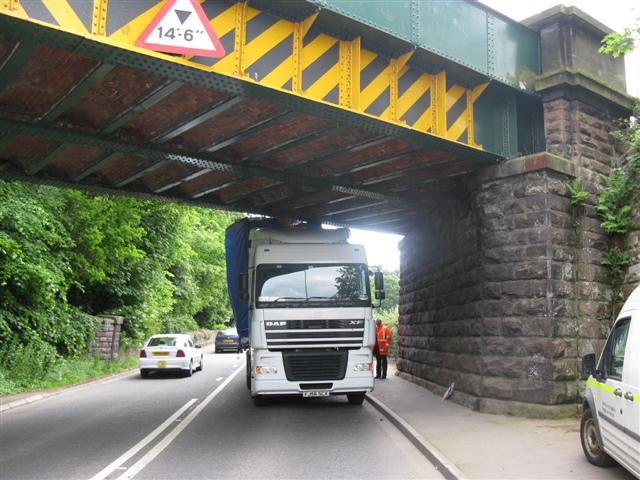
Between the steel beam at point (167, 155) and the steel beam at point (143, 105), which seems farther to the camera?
the steel beam at point (167, 155)

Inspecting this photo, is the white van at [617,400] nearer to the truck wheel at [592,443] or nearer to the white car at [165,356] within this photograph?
the truck wheel at [592,443]

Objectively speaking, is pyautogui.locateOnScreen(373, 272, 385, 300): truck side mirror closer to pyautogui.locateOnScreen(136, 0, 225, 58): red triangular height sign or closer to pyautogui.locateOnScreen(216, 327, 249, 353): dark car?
pyautogui.locateOnScreen(136, 0, 225, 58): red triangular height sign

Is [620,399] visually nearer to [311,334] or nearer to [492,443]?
[492,443]

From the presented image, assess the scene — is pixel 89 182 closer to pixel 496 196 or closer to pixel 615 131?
pixel 496 196

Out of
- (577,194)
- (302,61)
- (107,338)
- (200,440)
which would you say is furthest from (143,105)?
(107,338)

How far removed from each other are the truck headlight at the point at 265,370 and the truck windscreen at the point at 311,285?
1203 millimetres

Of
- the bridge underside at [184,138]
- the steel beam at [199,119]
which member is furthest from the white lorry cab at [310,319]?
the steel beam at [199,119]

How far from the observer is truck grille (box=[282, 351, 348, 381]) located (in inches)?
446

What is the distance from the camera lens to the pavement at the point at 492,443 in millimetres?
6492

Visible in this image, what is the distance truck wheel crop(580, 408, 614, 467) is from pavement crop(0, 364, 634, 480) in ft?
0.28

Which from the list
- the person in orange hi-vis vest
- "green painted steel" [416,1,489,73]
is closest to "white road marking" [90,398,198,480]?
"green painted steel" [416,1,489,73]

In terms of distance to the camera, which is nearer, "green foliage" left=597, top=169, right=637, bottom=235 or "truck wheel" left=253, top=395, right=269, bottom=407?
"green foliage" left=597, top=169, right=637, bottom=235

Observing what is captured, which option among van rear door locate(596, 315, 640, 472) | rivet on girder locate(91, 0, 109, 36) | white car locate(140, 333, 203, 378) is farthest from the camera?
white car locate(140, 333, 203, 378)

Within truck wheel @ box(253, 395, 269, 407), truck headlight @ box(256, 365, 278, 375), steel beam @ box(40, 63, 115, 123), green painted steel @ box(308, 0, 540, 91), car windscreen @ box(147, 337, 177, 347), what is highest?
green painted steel @ box(308, 0, 540, 91)
